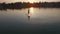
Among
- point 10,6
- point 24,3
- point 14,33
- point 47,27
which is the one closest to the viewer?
point 14,33

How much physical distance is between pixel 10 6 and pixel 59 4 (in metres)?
21.9

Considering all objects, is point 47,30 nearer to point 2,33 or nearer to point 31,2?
point 2,33

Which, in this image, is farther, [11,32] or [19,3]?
[19,3]

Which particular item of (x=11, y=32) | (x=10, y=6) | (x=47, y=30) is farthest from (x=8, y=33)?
(x=10, y=6)

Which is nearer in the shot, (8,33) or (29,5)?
(8,33)

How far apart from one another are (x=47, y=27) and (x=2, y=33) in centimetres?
653

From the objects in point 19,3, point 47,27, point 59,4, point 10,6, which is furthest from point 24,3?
point 47,27

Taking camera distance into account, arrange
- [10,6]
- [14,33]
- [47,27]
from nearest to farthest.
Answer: [14,33] < [47,27] < [10,6]

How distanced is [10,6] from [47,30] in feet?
184

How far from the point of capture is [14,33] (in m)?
24.9

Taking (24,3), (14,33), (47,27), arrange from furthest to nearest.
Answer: (24,3), (47,27), (14,33)

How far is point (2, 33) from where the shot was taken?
2509 cm

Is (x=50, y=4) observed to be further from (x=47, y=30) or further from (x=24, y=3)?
(x=47, y=30)

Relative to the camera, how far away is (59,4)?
88750 mm
